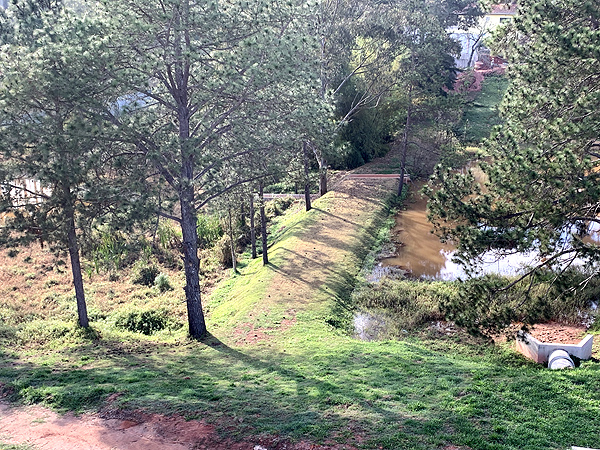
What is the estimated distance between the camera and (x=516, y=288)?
648 inches

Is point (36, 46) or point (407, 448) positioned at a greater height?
point (36, 46)

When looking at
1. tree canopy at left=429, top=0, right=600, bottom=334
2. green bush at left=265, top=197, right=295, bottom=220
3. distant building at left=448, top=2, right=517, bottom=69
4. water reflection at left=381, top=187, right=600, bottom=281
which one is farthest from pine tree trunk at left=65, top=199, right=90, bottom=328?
distant building at left=448, top=2, right=517, bottom=69

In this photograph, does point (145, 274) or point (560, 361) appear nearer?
point (560, 361)

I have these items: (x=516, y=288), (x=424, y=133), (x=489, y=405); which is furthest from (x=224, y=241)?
(x=424, y=133)

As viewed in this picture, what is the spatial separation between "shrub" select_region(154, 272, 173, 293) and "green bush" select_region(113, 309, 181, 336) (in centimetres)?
248

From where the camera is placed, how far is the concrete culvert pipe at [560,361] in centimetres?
1142

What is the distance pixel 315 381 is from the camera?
10.7m

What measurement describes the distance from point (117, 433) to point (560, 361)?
8.81m

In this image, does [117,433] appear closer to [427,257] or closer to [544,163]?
[544,163]

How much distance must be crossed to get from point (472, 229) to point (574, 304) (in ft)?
25.1

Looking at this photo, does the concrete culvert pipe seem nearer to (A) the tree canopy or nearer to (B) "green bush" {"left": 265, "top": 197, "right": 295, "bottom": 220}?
(A) the tree canopy

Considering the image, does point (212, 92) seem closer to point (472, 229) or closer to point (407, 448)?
point (472, 229)

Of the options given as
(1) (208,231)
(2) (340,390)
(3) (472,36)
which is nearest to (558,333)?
(2) (340,390)

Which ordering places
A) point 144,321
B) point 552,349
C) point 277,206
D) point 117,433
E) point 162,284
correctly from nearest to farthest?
point 117,433 → point 552,349 → point 144,321 → point 162,284 → point 277,206
